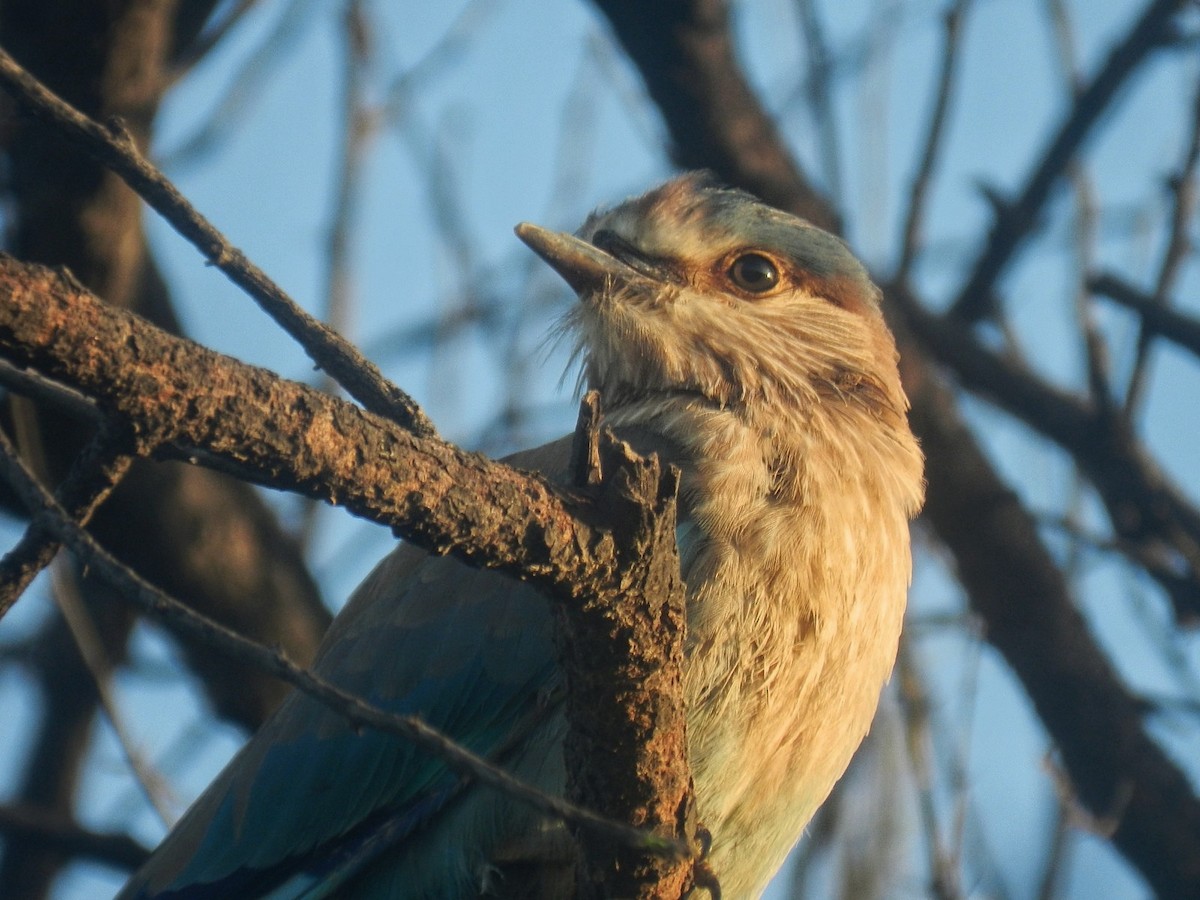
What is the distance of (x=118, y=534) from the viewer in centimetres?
604

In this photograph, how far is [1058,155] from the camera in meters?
7.13

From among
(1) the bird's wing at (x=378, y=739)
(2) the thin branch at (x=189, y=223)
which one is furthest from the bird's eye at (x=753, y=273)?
(2) the thin branch at (x=189, y=223)

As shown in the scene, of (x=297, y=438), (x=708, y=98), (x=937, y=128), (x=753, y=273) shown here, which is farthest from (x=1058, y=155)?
(x=297, y=438)

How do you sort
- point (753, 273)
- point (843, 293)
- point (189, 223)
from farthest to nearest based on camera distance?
point (843, 293), point (753, 273), point (189, 223)

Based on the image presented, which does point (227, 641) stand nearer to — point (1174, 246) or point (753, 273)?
point (753, 273)

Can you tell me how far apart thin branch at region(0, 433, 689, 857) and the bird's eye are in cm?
304

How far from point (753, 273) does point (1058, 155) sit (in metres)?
2.79

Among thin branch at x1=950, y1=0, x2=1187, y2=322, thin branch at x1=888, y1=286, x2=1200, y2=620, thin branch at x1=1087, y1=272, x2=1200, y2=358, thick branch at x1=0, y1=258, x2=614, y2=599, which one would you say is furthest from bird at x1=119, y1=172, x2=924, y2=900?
thin branch at x1=950, y1=0, x2=1187, y2=322

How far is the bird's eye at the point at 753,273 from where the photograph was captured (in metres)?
5.00

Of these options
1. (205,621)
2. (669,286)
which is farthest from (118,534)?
(205,621)

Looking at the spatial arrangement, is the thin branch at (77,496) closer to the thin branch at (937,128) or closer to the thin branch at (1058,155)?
the thin branch at (937,128)

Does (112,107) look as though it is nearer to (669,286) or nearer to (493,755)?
(669,286)

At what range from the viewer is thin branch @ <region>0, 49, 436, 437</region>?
2488 millimetres

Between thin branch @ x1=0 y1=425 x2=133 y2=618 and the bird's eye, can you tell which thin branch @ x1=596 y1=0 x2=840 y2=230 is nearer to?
the bird's eye
